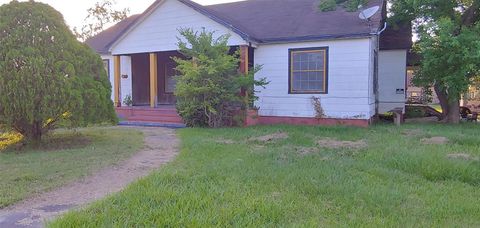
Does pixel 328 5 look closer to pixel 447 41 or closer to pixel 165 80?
pixel 447 41

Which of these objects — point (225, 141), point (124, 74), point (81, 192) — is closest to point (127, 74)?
point (124, 74)

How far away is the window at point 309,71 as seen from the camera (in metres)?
12.7

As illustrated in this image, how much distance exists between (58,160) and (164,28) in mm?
8767

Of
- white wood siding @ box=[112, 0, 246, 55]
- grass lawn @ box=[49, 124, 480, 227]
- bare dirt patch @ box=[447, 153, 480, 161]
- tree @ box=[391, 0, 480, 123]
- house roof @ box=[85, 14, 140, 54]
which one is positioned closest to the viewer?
grass lawn @ box=[49, 124, 480, 227]

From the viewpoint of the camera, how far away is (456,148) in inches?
311

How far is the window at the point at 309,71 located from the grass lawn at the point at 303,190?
500 cm

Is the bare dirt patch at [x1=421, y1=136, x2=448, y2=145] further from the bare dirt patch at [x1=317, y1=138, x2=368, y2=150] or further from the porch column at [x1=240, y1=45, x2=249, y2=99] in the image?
the porch column at [x1=240, y1=45, x2=249, y2=99]

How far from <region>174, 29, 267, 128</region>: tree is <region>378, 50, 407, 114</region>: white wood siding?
19.7 feet

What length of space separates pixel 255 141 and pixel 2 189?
203 inches

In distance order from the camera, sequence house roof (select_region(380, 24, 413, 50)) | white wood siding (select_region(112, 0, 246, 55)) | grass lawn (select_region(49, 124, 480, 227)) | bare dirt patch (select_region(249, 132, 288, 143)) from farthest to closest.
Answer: house roof (select_region(380, 24, 413, 50)) → white wood siding (select_region(112, 0, 246, 55)) → bare dirt patch (select_region(249, 132, 288, 143)) → grass lawn (select_region(49, 124, 480, 227))

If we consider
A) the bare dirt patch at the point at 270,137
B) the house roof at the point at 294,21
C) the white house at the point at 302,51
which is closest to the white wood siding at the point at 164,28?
the white house at the point at 302,51

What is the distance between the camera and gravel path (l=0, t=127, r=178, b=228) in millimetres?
4098

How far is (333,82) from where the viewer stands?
494 inches

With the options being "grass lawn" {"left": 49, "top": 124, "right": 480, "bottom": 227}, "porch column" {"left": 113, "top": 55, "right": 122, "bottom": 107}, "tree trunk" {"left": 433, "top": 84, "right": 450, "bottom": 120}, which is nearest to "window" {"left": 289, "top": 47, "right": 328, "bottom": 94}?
"tree trunk" {"left": 433, "top": 84, "right": 450, "bottom": 120}
